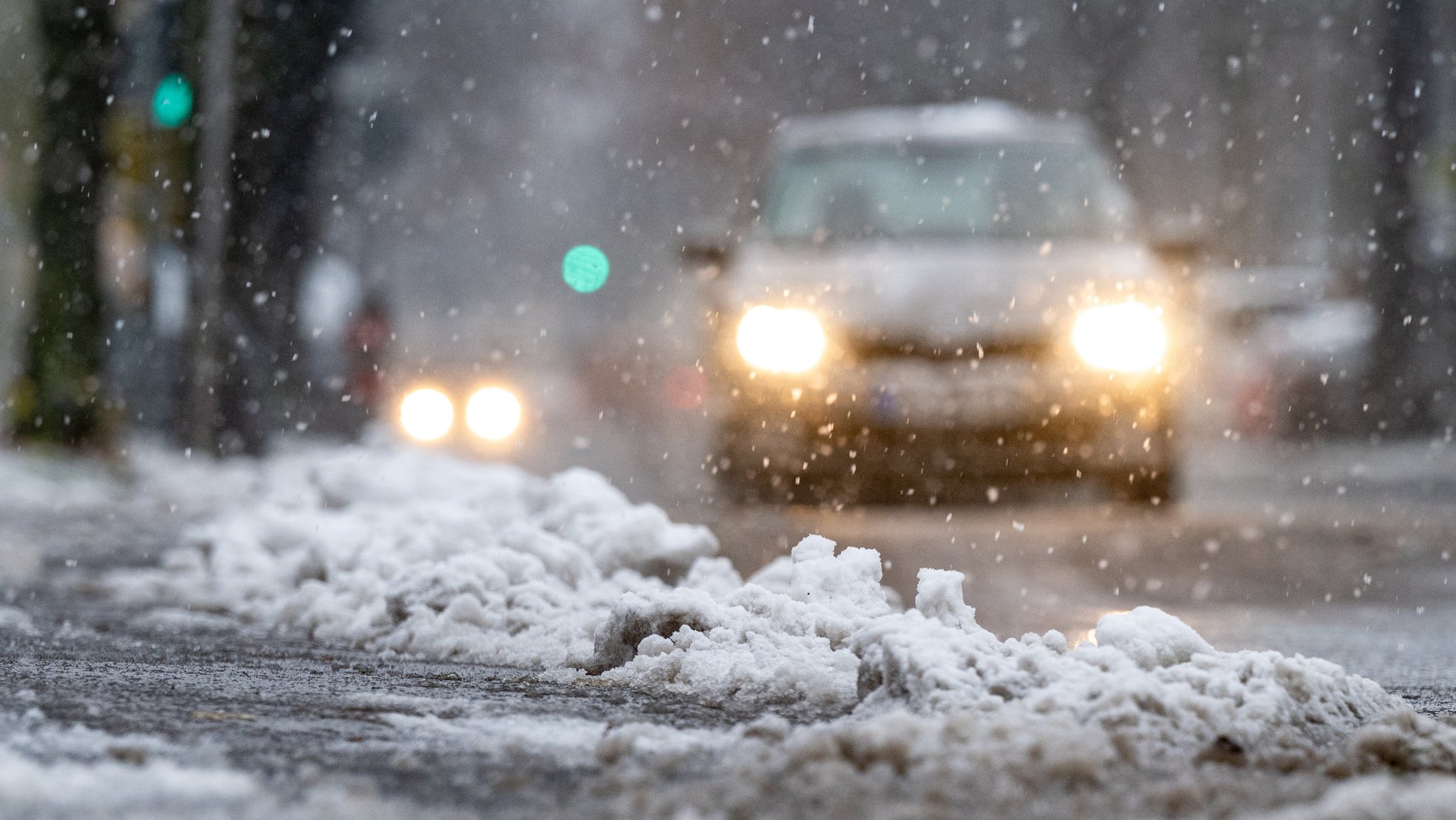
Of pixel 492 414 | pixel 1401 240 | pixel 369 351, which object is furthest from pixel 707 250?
pixel 1401 240

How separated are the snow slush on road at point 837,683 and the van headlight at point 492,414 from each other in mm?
4074

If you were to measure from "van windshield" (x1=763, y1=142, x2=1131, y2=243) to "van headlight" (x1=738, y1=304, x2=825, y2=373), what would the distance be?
0.76m

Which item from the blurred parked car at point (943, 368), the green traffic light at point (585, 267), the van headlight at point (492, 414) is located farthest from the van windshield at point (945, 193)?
the green traffic light at point (585, 267)

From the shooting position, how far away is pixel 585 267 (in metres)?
53.1

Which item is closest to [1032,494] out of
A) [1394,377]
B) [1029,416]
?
[1029,416]

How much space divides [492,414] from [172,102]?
5.29 metres

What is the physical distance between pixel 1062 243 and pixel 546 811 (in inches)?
265

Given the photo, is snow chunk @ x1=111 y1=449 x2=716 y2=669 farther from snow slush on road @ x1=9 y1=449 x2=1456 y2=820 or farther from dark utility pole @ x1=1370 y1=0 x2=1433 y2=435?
dark utility pole @ x1=1370 y1=0 x2=1433 y2=435

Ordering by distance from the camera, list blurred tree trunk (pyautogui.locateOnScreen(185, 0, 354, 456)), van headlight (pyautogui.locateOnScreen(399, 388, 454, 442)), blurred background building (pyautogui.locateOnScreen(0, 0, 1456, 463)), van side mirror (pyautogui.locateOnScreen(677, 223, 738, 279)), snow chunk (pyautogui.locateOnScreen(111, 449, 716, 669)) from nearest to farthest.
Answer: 1. snow chunk (pyautogui.locateOnScreen(111, 449, 716, 669))
2. van side mirror (pyautogui.locateOnScreen(677, 223, 738, 279))
3. van headlight (pyautogui.locateOnScreen(399, 388, 454, 442))
4. blurred tree trunk (pyautogui.locateOnScreen(185, 0, 354, 456))
5. blurred background building (pyautogui.locateOnScreen(0, 0, 1456, 463))

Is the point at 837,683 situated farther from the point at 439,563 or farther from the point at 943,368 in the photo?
the point at 943,368

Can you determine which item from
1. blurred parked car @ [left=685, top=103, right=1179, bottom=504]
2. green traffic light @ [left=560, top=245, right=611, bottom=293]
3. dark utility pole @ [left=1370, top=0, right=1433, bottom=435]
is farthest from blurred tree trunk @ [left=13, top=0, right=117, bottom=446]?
green traffic light @ [left=560, top=245, right=611, bottom=293]

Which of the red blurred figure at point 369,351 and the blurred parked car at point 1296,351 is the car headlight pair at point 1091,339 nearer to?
the red blurred figure at point 369,351

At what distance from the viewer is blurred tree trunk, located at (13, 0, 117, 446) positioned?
14242mm

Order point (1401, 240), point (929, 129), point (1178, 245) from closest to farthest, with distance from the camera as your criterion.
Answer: point (1178, 245) → point (929, 129) → point (1401, 240)
